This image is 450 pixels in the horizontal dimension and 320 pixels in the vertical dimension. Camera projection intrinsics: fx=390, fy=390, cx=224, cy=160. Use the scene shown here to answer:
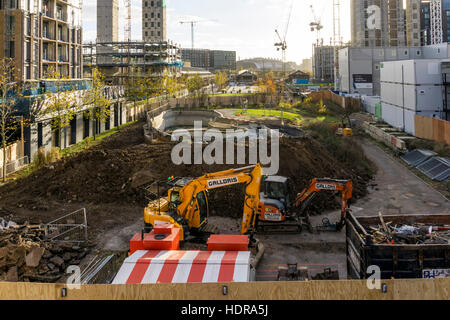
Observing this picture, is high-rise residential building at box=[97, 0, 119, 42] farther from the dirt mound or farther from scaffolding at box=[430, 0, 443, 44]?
the dirt mound

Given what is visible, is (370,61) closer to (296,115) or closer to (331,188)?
(296,115)

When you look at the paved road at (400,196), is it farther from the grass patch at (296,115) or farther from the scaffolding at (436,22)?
the scaffolding at (436,22)

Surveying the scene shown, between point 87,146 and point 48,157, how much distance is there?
328 inches

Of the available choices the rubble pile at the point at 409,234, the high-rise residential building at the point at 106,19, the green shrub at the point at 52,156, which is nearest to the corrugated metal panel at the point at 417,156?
the rubble pile at the point at 409,234

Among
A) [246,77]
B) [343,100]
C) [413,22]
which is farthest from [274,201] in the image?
[246,77]

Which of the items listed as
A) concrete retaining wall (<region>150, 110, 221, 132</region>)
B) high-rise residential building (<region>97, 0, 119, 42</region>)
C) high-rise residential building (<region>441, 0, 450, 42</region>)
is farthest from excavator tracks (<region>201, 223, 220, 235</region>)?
high-rise residential building (<region>441, 0, 450, 42</region>)

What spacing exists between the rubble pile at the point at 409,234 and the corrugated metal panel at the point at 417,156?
1885 centimetres

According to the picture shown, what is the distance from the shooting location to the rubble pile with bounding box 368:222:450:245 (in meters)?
9.49

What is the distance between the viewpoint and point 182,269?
10.2m

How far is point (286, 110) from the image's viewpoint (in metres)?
59.8

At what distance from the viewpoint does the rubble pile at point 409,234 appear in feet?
31.2

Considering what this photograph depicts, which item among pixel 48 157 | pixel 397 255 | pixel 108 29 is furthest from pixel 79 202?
pixel 108 29

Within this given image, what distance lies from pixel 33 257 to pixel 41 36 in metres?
35.5
